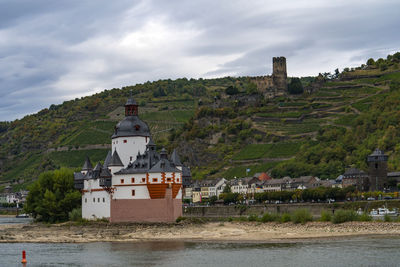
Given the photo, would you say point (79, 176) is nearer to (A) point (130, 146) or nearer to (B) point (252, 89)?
(A) point (130, 146)

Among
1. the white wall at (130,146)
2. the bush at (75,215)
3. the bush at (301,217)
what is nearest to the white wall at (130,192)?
the white wall at (130,146)

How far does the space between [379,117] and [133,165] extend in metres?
73.8

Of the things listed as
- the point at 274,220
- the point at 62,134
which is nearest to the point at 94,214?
the point at 274,220

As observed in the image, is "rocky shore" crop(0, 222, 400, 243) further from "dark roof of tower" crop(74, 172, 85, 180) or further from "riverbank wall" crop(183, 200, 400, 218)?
"riverbank wall" crop(183, 200, 400, 218)

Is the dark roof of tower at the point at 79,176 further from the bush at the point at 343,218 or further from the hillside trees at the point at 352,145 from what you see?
the hillside trees at the point at 352,145

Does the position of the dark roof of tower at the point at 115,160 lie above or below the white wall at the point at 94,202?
above

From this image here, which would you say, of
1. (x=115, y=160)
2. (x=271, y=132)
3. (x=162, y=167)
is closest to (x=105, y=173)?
(x=115, y=160)

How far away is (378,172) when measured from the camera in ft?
334

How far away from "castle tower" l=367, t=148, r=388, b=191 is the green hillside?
10161mm

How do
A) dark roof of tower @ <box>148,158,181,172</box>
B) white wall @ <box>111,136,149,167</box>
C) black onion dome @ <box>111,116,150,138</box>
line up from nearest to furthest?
dark roof of tower @ <box>148,158,181,172</box> → white wall @ <box>111,136,149,167</box> → black onion dome @ <box>111,116,150,138</box>

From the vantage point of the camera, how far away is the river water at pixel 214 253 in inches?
1737

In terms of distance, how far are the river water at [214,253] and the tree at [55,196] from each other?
19388mm

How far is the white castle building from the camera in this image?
223 ft

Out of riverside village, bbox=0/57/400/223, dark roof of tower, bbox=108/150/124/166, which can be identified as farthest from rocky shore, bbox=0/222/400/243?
dark roof of tower, bbox=108/150/124/166
